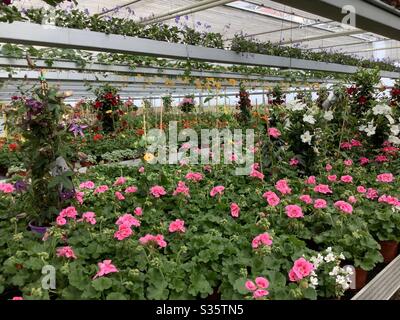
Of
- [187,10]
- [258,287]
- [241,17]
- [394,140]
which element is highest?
[241,17]

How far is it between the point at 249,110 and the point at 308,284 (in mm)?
6114

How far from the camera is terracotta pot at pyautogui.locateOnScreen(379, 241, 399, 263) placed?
1.90 metres

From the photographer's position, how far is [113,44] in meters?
3.71

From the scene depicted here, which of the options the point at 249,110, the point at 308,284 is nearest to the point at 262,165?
the point at 308,284

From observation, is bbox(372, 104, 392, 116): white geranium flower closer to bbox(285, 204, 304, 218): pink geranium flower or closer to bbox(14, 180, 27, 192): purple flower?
bbox(285, 204, 304, 218): pink geranium flower

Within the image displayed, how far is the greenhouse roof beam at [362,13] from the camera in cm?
171

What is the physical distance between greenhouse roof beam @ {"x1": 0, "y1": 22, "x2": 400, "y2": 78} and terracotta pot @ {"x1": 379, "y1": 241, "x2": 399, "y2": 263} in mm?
3007

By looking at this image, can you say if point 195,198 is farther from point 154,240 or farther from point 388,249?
point 388,249

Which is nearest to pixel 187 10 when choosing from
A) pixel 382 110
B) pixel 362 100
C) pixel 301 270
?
pixel 362 100

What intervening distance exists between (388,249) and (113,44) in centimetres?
305

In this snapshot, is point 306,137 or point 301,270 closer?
point 301,270

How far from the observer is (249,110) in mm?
7258

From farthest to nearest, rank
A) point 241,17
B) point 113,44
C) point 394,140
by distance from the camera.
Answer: point 241,17 < point 113,44 < point 394,140

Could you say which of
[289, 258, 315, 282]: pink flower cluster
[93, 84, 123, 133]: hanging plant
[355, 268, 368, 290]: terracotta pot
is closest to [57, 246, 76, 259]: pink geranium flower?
[289, 258, 315, 282]: pink flower cluster
